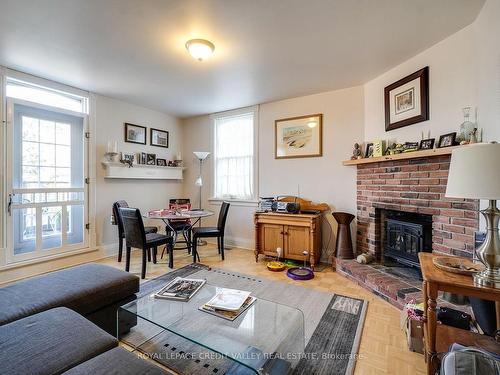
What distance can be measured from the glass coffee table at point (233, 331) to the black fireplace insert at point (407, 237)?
5.71 ft

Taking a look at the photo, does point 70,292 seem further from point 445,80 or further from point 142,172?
point 445,80

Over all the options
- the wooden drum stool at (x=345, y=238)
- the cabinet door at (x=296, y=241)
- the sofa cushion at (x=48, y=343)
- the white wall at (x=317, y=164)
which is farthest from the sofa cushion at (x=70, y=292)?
the white wall at (x=317, y=164)

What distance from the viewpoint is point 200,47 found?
90.3 inches

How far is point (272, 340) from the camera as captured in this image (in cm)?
143

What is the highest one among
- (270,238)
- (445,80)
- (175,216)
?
(445,80)

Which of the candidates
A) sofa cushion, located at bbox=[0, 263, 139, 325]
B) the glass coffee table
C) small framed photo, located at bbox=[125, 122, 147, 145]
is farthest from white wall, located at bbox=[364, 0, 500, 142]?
small framed photo, located at bbox=[125, 122, 147, 145]

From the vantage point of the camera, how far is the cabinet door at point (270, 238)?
348 centimetres

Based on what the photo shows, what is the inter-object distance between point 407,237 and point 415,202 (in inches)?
16.4

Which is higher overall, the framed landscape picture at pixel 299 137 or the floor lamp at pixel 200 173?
the framed landscape picture at pixel 299 137

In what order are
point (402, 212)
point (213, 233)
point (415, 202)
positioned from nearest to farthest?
1. point (415, 202)
2. point (402, 212)
3. point (213, 233)

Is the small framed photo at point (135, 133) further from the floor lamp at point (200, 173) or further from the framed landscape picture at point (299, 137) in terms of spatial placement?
the framed landscape picture at point (299, 137)

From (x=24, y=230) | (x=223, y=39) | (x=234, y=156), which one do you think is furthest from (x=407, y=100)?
(x=24, y=230)

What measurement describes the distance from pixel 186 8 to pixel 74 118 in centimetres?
265

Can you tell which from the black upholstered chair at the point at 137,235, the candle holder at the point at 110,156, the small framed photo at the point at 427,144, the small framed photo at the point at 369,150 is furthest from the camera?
the candle holder at the point at 110,156
